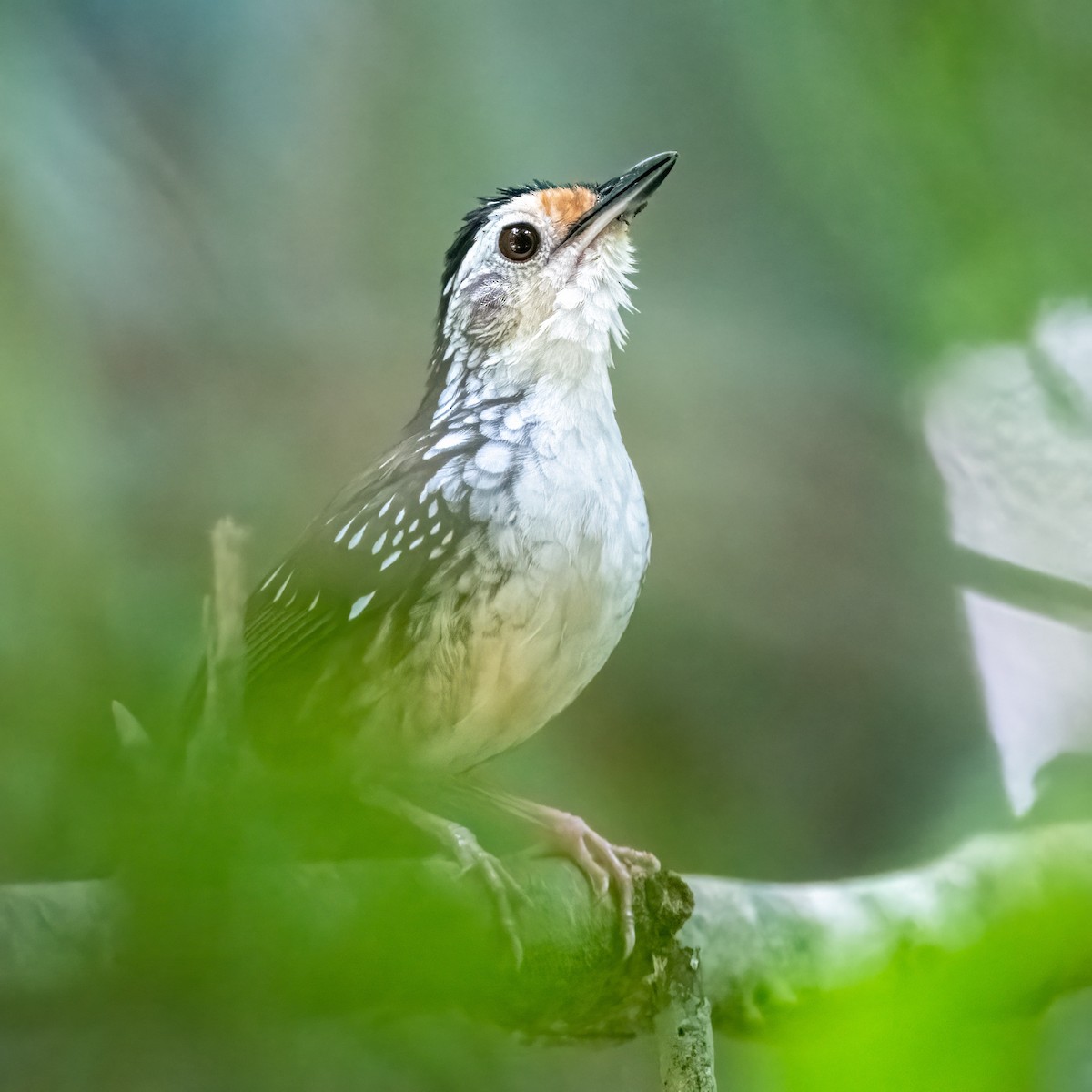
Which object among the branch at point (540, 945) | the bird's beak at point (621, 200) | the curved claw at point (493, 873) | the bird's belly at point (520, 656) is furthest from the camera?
the bird's beak at point (621, 200)

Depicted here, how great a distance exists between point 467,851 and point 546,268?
64 cm

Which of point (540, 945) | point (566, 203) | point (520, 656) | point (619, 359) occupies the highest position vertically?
point (566, 203)

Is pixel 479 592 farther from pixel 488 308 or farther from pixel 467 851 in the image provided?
pixel 488 308

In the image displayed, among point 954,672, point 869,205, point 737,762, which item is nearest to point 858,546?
point 954,672

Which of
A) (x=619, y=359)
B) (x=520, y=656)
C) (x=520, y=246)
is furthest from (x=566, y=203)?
(x=520, y=656)

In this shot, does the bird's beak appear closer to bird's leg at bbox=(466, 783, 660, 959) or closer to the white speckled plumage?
the white speckled plumage

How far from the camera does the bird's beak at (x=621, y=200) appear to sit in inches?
48.1

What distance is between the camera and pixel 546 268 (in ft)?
4.20

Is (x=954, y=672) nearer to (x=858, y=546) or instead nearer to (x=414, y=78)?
(x=858, y=546)

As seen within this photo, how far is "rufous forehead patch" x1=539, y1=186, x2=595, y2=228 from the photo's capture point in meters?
1.26

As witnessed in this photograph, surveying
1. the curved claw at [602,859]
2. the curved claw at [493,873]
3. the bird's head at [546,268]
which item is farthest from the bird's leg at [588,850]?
the bird's head at [546,268]

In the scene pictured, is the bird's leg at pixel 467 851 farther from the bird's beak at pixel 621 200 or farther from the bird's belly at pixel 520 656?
the bird's beak at pixel 621 200

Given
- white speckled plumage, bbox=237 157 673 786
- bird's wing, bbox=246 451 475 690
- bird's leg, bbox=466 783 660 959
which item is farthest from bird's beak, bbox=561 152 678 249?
bird's leg, bbox=466 783 660 959

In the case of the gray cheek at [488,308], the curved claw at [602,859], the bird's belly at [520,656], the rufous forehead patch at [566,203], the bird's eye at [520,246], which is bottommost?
the curved claw at [602,859]
